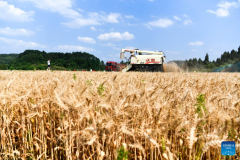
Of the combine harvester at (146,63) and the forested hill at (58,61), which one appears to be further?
the forested hill at (58,61)

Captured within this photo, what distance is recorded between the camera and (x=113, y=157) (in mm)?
1889

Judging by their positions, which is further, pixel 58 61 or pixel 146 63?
pixel 58 61

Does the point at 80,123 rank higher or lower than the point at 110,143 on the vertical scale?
higher

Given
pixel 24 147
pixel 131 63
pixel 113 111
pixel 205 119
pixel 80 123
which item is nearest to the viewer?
pixel 205 119

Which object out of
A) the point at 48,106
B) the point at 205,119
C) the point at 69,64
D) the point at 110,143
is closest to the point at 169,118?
the point at 205,119

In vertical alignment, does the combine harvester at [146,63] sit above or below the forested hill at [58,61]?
below

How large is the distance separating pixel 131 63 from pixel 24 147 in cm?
2105

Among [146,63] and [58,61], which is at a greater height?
[58,61]

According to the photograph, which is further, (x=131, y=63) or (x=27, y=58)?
(x=27, y=58)

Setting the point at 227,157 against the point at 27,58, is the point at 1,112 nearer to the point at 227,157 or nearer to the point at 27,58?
the point at 227,157

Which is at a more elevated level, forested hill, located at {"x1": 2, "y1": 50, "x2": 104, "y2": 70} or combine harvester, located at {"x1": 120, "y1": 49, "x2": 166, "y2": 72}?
forested hill, located at {"x1": 2, "y1": 50, "x2": 104, "y2": 70}

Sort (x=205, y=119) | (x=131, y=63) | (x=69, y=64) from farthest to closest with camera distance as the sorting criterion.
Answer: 1. (x=69, y=64)
2. (x=131, y=63)
3. (x=205, y=119)

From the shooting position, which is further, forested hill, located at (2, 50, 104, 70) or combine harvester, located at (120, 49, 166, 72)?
forested hill, located at (2, 50, 104, 70)

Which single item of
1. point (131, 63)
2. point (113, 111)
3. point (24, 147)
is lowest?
point (24, 147)
